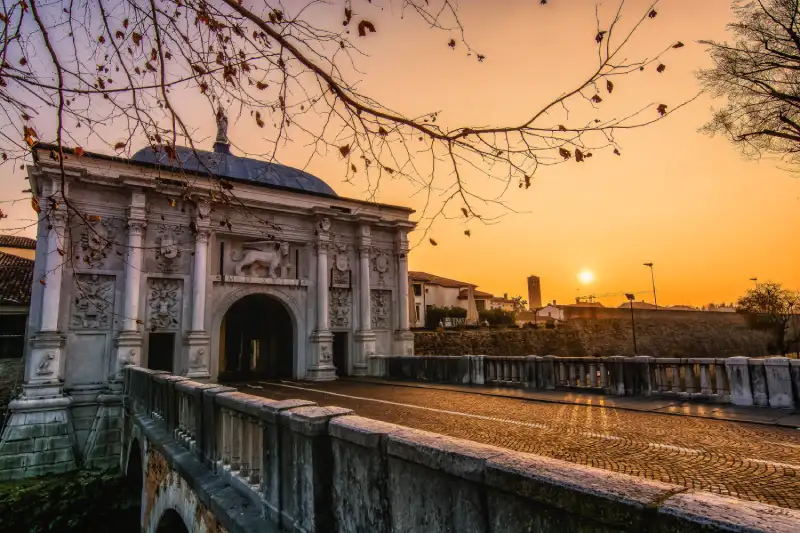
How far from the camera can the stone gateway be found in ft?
42.4

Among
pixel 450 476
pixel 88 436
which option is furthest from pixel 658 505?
pixel 88 436

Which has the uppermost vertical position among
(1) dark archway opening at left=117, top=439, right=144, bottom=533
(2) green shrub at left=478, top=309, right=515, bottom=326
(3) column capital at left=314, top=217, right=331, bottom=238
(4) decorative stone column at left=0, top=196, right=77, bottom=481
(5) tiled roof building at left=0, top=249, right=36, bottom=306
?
(3) column capital at left=314, top=217, right=331, bottom=238

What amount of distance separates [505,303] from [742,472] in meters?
83.8

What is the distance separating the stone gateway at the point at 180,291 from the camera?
42.4 feet

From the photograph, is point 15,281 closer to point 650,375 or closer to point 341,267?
point 341,267

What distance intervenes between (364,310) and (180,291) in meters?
7.88

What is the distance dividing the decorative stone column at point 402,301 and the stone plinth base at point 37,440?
12856 mm

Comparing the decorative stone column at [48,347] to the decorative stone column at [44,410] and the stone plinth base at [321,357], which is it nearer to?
the decorative stone column at [44,410]

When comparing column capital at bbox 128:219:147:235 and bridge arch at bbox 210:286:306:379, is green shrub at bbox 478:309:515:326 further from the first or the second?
column capital at bbox 128:219:147:235

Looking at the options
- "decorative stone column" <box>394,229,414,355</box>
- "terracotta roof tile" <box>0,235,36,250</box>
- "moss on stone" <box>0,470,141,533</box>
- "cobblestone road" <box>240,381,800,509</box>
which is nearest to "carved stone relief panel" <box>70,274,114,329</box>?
"moss on stone" <box>0,470,141,533</box>

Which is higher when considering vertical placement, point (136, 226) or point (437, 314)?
point (136, 226)

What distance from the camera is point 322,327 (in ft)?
62.5

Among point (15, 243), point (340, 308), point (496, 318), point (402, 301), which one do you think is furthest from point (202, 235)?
point (496, 318)

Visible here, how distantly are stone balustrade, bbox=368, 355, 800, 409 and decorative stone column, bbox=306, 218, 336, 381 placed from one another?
540 cm
